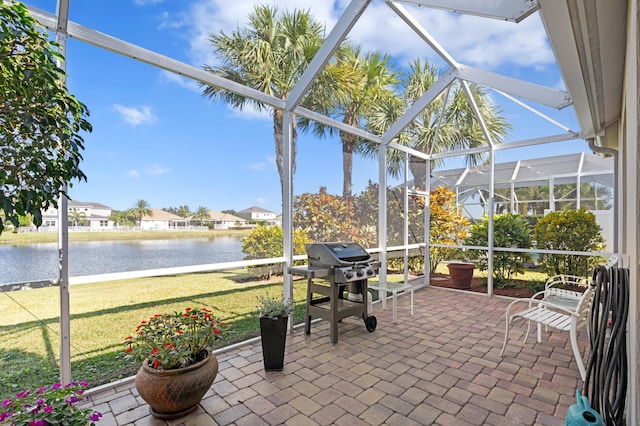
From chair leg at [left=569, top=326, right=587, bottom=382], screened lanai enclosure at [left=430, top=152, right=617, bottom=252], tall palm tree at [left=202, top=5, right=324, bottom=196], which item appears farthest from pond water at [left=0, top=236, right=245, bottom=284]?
screened lanai enclosure at [left=430, top=152, right=617, bottom=252]

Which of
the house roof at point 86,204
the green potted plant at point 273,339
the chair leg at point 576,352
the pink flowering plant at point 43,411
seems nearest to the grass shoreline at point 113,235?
the house roof at point 86,204

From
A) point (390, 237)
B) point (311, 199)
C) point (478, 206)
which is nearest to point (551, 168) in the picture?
point (478, 206)

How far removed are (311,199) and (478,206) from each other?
4179 millimetres

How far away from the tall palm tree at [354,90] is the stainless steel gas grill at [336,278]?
1440 mm

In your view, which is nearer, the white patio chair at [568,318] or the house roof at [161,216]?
the white patio chair at [568,318]

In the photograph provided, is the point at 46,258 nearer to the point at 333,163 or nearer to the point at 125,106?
the point at 125,106

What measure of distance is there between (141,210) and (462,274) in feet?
18.8

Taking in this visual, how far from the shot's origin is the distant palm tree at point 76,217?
2.59 m

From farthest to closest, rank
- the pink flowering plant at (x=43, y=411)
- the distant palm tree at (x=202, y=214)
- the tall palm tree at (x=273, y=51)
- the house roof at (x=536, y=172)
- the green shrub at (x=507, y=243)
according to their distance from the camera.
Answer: the green shrub at (x=507, y=243) < the house roof at (x=536, y=172) < the tall palm tree at (x=273, y=51) < the distant palm tree at (x=202, y=214) < the pink flowering plant at (x=43, y=411)

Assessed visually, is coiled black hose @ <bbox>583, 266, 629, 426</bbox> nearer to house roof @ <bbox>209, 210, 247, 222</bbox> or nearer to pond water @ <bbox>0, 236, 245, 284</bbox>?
pond water @ <bbox>0, 236, 245, 284</bbox>

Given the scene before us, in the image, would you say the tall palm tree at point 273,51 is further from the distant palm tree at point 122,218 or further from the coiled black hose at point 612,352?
the coiled black hose at point 612,352

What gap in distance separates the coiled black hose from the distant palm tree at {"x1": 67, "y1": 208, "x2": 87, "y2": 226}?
Answer: 158 inches

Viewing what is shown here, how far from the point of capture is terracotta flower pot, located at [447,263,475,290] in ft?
20.1

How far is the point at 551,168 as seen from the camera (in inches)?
247
